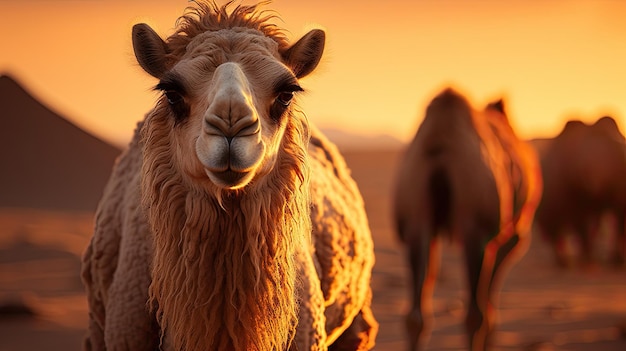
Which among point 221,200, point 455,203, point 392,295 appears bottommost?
point 392,295

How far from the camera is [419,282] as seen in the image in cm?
816

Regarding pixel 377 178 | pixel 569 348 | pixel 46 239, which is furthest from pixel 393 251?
pixel 377 178

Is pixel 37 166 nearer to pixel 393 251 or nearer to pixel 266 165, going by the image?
pixel 393 251

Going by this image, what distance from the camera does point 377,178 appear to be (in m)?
61.4

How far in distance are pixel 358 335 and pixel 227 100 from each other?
7.42ft

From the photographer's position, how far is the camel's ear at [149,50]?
3871 millimetres

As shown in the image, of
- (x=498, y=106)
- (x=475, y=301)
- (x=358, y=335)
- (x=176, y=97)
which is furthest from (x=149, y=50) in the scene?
(x=498, y=106)

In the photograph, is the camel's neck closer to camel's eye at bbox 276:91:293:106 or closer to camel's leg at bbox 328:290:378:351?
camel's eye at bbox 276:91:293:106

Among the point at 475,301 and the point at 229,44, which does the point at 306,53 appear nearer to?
the point at 229,44

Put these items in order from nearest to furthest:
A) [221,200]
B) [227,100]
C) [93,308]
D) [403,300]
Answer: [227,100] < [221,200] < [93,308] < [403,300]

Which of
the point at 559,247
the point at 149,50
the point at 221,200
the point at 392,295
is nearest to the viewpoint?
the point at 221,200

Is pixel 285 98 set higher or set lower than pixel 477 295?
higher

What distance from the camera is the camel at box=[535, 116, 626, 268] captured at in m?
16.5

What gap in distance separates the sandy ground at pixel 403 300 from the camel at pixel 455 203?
1356 millimetres
